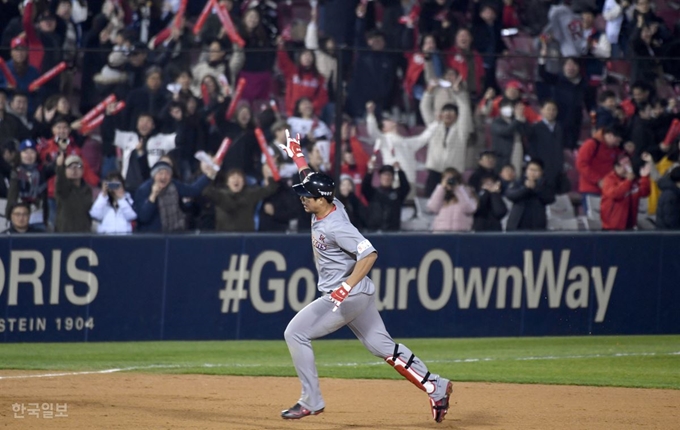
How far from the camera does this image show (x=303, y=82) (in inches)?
515

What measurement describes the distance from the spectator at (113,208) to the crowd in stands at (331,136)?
0.05 ft

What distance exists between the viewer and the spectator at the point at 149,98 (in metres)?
12.5

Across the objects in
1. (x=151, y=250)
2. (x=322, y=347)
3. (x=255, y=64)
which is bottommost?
(x=322, y=347)

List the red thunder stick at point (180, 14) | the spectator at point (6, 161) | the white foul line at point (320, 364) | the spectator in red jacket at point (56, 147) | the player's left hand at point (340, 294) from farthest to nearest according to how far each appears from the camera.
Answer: the red thunder stick at point (180, 14), the spectator in red jacket at point (56, 147), the spectator at point (6, 161), the white foul line at point (320, 364), the player's left hand at point (340, 294)

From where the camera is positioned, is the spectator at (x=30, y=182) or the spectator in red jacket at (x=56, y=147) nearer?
the spectator at (x=30, y=182)

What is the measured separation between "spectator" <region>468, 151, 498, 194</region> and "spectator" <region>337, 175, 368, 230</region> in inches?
55.7

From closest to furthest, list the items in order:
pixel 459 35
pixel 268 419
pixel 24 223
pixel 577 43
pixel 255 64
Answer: pixel 268 419
pixel 24 223
pixel 255 64
pixel 459 35
pixel 577 43

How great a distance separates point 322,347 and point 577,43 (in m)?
7.21

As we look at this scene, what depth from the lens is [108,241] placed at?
492 inches

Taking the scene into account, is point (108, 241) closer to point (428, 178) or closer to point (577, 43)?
point (428, 178)

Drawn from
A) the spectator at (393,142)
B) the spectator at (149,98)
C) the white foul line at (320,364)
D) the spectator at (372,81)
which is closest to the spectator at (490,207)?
the spectator at (393,142)

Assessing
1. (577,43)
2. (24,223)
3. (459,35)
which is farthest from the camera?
(577,43)

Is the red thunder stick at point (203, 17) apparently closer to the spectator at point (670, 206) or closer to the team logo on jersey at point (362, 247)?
the spectator at point (670, 206)

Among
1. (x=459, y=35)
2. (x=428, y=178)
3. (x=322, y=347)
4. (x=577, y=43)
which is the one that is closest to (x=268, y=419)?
(x=322, y=347)
